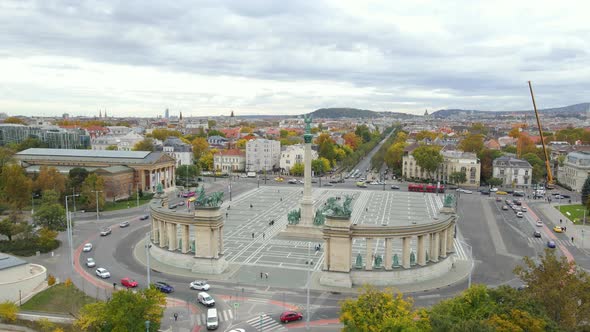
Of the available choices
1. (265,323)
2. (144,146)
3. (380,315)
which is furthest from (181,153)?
(380,315)

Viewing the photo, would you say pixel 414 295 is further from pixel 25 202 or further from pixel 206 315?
pixel 25 202

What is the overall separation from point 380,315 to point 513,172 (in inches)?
4130

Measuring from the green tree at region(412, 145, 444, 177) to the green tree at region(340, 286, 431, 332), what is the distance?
95.1m

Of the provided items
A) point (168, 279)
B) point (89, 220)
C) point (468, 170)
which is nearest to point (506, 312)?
point (168, 279)

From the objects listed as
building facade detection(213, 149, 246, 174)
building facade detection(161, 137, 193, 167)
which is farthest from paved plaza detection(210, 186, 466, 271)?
building facade detection(161, 137, 193, 167)

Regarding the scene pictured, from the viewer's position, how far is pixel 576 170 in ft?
371

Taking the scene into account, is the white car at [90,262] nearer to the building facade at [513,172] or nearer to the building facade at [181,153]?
the building facade at [181,153]

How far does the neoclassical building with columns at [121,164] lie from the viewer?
3866 inches

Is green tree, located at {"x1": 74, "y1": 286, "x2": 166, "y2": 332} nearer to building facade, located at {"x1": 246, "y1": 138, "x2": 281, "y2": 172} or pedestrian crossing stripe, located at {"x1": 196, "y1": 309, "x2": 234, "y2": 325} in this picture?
pedestrian crossing stripe, located at {"x1": 196, "y1": 309, "x2": 234, "y2": 325}

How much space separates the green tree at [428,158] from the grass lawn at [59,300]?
9806 cm

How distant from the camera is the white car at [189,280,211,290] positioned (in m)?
44.4

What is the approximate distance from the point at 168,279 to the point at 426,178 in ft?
324

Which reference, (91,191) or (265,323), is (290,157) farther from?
(265,323)

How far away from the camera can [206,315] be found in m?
39.0
